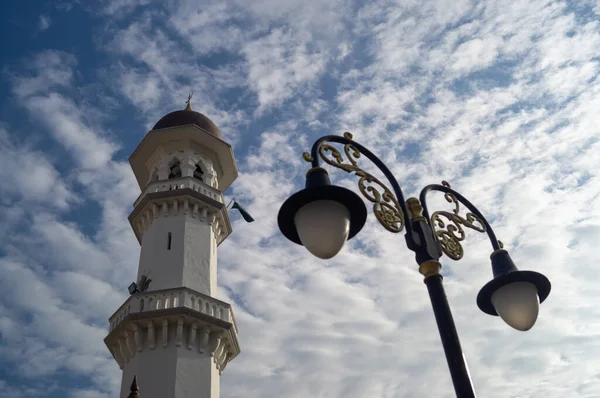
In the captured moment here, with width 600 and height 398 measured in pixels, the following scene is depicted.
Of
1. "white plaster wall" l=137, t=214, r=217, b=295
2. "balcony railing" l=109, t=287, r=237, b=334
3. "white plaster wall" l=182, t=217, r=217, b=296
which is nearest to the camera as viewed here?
"balcony railing" l=109, t=287, r=237, b=334

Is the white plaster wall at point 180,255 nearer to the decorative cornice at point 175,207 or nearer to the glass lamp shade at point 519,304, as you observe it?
the decorative cornice at point 175,207

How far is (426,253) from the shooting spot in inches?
221

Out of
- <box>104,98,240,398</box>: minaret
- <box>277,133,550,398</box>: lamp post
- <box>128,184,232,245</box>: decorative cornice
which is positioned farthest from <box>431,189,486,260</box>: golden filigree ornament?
<box>128,184,232,245</box>: decorative cornice

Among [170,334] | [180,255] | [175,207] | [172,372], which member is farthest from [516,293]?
[175,207]

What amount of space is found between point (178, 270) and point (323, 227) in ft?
56.0

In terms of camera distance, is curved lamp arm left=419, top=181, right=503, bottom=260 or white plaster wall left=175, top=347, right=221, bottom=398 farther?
white plaster wall left=175, top=347, right=221, bottom=398

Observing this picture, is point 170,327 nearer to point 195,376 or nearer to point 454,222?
point 195,376

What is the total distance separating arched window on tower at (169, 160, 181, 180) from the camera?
85.5 feet

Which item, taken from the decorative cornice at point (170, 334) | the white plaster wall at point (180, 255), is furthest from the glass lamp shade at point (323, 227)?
the white plaster wall at point (180, 255)

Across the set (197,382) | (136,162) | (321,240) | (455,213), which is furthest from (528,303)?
(136,162)

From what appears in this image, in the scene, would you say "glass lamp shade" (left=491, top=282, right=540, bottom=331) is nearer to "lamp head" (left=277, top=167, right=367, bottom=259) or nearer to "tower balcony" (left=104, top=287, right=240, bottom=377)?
"lamp head" (left=277, top=167, right=367, bottom=259)

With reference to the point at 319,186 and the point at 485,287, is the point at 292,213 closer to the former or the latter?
the point at 319,186

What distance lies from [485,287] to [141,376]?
15.0 meters

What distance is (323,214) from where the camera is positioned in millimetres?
5293
